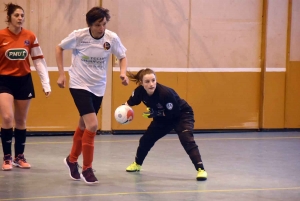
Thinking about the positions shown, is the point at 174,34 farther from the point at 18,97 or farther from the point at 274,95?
the point at 18,97

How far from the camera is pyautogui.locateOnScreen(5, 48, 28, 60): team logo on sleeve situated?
6459mm

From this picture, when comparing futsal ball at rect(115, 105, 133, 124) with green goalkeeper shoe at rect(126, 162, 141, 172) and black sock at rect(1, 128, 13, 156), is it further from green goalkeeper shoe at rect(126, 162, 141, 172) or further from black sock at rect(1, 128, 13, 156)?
black sock at rect(1, 128, 13, 156)

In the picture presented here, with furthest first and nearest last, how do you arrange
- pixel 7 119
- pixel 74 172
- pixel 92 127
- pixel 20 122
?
pixel 20 122 < pixel 7 119 < pixel 74 172 < pixel 92 127

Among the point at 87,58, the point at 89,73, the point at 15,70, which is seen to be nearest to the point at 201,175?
the point at 89,73

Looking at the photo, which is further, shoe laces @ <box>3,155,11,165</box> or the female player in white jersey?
shoe laces @ <box>3,155,11,165</box>

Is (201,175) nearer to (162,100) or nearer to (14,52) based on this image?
(162,100)

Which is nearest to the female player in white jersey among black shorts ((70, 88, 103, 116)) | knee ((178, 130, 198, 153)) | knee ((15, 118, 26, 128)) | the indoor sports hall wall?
black shorts ((70, 88, 103, 116))

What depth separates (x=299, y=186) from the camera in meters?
6.13

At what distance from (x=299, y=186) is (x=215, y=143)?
3.02 m

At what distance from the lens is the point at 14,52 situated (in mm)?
6480

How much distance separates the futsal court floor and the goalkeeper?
0.32 m

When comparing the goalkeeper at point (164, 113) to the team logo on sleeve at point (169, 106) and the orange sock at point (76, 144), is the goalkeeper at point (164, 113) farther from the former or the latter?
the orange sock at point (76, 144)

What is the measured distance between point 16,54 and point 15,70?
18cm

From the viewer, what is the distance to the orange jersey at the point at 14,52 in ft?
21.2
